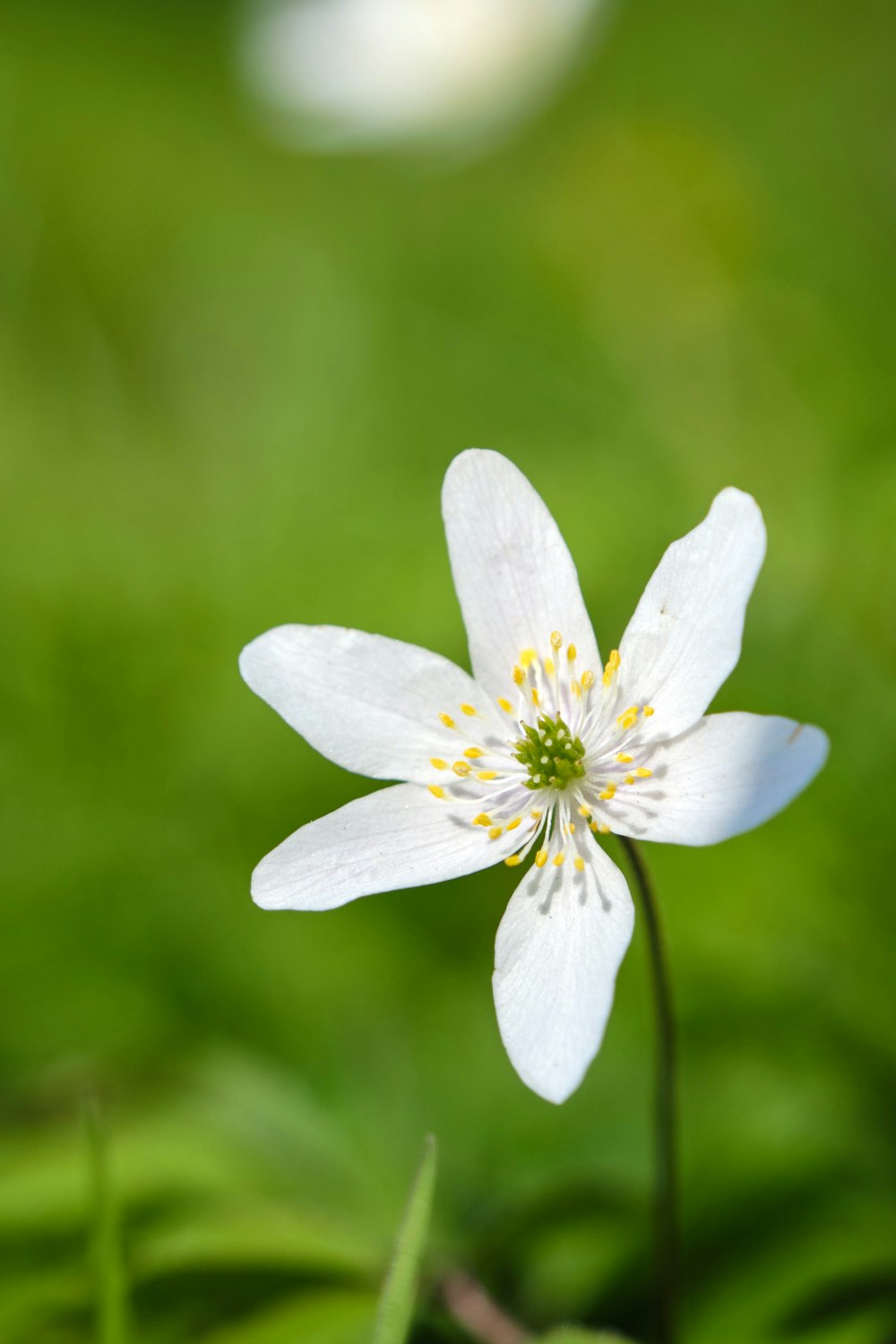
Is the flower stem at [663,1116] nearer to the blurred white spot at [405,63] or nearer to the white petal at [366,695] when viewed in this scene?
the white petal at [366,695]

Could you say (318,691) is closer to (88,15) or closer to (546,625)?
(546,625)

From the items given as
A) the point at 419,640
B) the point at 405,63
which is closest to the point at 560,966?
the point at 419,640

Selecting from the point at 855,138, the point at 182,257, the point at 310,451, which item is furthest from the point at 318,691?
the point at 182,257

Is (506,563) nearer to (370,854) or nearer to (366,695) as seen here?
(366,695)

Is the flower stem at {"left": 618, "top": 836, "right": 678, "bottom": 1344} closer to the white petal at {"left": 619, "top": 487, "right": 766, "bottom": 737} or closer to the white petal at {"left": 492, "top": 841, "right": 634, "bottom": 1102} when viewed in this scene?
the white petal at {"left": 492, "top": 841, "right": 634, "bottom": 1102}

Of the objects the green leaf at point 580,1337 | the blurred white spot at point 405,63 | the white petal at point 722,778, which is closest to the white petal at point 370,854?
the white petal at point 722,778

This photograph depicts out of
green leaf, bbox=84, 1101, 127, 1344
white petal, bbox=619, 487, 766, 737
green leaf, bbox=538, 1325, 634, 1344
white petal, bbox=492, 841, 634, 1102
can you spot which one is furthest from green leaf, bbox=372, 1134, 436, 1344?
white petal, bbox=619, 487, 766, 737

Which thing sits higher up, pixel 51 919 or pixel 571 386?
pixel 571 386

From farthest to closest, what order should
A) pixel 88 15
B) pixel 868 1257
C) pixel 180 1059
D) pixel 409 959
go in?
pixel 88 15
pixel 409 959
pixel 180 1059
pixel 868 1257
